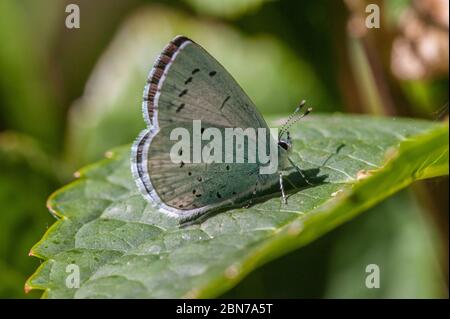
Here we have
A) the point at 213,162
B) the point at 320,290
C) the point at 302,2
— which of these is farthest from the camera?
the point at 302,2

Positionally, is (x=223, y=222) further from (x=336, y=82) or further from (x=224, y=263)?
(x=336, y=82)

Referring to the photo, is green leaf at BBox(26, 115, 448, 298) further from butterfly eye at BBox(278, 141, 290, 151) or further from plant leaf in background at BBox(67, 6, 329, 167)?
plant leaf in background at BBox(67, 6, 329, 167)

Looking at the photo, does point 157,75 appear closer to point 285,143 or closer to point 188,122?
point 188,122

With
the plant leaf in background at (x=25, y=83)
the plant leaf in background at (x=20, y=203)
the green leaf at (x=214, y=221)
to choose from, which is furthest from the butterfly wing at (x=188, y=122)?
the plant leaf in background at (x=25, y=83)

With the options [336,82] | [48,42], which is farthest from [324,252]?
[48,42]

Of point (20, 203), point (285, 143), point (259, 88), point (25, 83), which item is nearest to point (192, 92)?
point (285, 143)

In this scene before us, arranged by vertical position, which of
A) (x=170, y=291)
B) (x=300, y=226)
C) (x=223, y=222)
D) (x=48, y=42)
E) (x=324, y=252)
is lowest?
(x=170, y=291)

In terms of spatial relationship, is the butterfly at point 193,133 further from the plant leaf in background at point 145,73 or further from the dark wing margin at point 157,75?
the plant leaf in background at point 145,73
